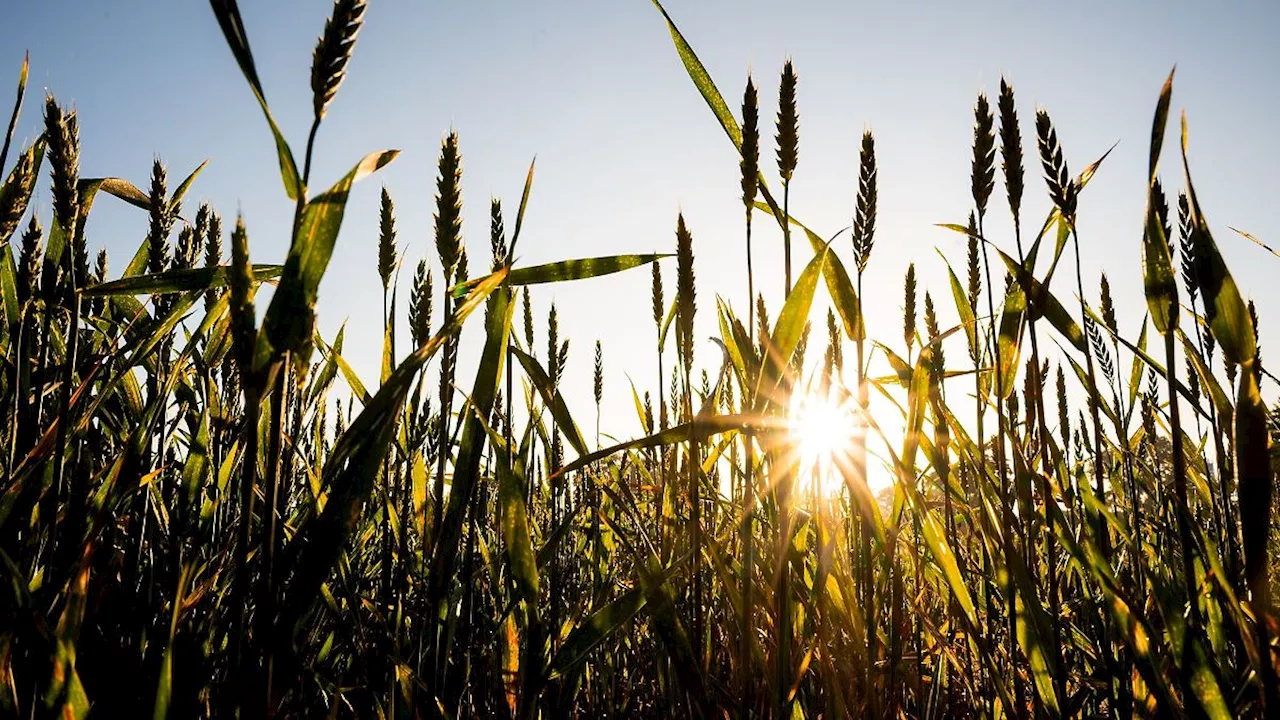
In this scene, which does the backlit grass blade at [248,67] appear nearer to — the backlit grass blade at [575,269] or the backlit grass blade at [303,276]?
the backlit grass blade at [303,276]

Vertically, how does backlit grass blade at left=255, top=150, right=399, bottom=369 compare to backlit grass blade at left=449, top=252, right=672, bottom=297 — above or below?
below

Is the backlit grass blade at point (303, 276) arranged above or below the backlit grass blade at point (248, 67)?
below

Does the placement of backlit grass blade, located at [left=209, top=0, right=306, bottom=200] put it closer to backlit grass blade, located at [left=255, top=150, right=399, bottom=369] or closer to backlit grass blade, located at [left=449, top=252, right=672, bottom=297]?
backlit grass blade, located at [left=255, top=150, right=399, bottom=369]

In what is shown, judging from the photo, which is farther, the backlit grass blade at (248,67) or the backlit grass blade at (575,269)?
the backlit grass blade at (575,269)

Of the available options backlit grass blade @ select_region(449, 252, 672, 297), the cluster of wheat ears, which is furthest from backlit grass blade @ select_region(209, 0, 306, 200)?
backlit grass blade @ select_region(449, 252, 672, 297)

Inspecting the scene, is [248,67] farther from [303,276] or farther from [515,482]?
[515,482]

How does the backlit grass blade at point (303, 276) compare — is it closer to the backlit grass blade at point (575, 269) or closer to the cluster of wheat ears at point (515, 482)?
the cluster of wheat ears at point (515, 482)

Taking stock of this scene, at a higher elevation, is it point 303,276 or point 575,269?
point 575,269

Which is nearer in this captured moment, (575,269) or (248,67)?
(248,67)

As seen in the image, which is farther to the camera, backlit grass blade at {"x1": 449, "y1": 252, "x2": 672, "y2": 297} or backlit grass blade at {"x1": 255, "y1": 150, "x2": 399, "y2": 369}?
backlit grass blade at {"x1": 449, "y1": 252, "x2": 672, "y2": 297}

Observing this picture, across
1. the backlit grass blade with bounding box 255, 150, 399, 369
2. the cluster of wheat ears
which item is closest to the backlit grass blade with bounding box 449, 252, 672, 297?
the cluster of wheat ears

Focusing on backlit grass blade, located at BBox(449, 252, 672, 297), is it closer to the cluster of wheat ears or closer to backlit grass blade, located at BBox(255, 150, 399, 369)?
the cluster of wheat ears

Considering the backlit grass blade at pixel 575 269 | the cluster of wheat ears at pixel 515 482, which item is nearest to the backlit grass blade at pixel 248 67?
the cluster of wheat ears at pixel 515 482

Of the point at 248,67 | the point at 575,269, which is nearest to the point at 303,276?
the point at 248,67
